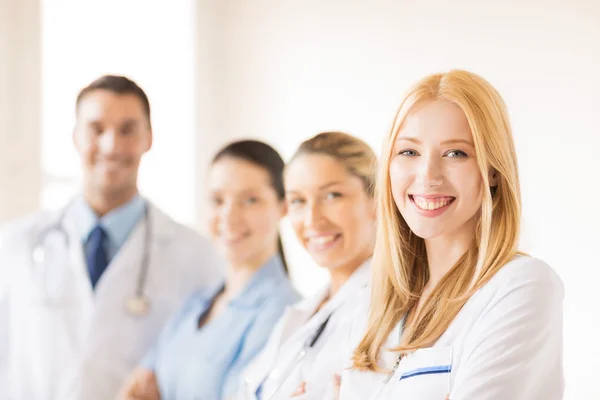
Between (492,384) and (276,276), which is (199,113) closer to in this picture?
(276,276)

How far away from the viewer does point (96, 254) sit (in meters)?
2.45

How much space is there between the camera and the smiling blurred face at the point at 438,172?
1.34 metres

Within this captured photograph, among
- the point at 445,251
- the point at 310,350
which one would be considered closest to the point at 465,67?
the point at 310,350

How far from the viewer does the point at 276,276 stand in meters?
A: 2.21

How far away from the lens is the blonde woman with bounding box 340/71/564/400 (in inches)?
48.6

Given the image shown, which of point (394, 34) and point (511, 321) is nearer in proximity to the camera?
point (511, 321)

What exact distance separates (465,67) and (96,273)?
1.67 m

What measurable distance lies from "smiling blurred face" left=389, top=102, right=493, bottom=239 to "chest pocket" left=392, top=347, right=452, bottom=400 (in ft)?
0.63

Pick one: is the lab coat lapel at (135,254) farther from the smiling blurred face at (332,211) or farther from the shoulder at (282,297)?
the smiling blurred face at (332,211)

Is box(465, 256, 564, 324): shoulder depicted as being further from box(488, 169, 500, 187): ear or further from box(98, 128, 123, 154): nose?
box(98, 128, 123, 154): nose

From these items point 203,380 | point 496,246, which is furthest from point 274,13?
point 496,246

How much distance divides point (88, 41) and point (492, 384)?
300 cm

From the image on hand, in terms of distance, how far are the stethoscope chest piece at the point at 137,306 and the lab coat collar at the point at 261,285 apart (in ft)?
1.19

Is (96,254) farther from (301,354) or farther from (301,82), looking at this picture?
(301,82)
